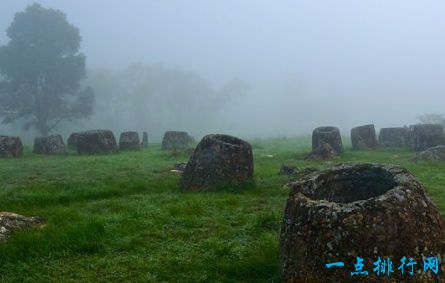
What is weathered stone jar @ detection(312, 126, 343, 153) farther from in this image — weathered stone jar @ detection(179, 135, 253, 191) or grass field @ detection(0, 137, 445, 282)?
weathered stone jar @ detection(179, 135, 253, 191)

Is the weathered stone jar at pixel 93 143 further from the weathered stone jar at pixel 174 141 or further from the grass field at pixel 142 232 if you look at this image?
the grass field at pixel 142 232

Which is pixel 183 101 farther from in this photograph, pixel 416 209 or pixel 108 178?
pixel 416 209

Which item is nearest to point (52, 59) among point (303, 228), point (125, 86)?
point (125, 86)

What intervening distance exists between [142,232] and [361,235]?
13.6 feet

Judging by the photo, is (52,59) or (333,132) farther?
(52,59)

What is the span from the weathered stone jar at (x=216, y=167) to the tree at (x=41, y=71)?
40.4 metres

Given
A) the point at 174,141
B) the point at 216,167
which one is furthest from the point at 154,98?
the point at 216,167

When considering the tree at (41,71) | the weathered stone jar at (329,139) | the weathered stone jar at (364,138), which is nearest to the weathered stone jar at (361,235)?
the weathered stone jar at (329,139)

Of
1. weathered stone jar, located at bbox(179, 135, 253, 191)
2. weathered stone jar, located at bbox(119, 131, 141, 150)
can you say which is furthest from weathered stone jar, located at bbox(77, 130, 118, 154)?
weathered stone jar, located at bbox(179, 135, 253, 191)

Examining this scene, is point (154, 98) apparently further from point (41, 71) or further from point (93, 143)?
point (93, 143)

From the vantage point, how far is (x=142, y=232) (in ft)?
26.4

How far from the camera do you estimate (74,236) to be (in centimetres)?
764

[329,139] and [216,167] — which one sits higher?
[329,139]

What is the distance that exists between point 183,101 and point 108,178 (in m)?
76.7
